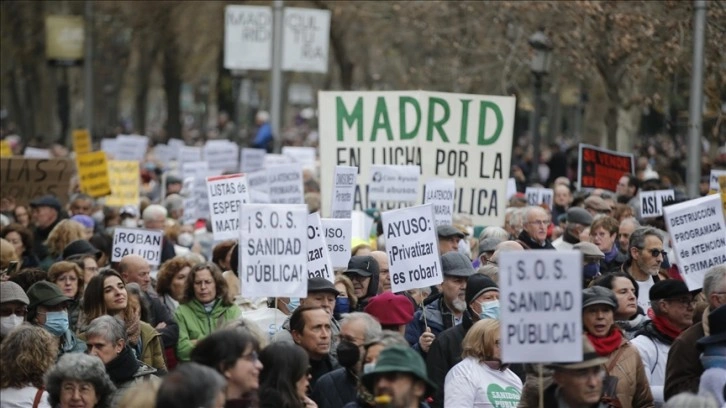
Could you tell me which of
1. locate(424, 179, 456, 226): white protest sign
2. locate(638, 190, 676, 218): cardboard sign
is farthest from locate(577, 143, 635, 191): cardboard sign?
locate(424, 179, 456, 226): white protest sign

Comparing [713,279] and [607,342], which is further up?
[713,279]

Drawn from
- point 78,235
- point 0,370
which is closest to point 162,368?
point 0,370

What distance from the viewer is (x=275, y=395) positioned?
25.1 feet

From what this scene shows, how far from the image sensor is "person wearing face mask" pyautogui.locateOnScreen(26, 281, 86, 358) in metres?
9.85

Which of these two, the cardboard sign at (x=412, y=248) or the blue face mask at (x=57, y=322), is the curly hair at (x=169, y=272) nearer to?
the cardboard sign at (x=412, y=248)

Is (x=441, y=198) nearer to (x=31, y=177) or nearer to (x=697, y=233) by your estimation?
(x=697, y=233)

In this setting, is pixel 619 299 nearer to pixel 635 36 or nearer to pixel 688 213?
pixel 688 213

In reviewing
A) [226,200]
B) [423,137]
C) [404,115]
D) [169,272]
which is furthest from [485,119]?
[169,272]

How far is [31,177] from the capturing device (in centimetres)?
2180

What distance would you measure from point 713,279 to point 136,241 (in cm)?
622

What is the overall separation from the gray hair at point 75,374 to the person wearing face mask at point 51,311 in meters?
2.02

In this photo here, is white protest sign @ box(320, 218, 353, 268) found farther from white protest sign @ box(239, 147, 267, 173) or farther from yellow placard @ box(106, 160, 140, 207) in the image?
white protest sign @ box(239, 147, 267, 173)

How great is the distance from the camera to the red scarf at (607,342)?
8.51 meters

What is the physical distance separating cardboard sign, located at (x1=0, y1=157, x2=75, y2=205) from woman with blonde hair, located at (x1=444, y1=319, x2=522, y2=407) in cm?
1379
